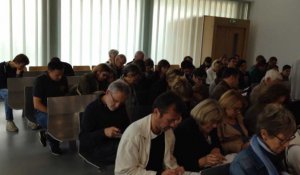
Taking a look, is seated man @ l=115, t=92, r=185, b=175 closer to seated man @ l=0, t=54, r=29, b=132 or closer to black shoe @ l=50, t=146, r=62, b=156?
black shoe @ l=50, t=146, r=62, b=156

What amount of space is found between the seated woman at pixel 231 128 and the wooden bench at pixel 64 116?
5.14 ft

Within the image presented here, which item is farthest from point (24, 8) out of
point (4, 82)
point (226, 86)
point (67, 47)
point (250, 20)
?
point (250, 20)

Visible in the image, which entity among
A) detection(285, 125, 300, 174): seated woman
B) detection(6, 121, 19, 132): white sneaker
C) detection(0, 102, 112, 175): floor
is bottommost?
detection(0, 102, 112, 175): floor

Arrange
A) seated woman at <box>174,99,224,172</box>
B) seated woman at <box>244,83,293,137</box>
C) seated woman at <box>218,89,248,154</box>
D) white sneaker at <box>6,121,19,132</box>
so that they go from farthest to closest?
1. white sneaker at <box>6,121,19,132</box>
2. seated woman at <box>244,83,293,137</box>
3. seated woman at <box>218,89,248,154</box>
4. seated woman at <box>174,99,224,172</box>

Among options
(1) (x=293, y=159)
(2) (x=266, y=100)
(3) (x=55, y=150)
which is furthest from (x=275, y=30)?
(1) (x=293, y=159)

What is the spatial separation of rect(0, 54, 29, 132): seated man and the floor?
0.25 meters

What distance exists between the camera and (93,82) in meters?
4.25

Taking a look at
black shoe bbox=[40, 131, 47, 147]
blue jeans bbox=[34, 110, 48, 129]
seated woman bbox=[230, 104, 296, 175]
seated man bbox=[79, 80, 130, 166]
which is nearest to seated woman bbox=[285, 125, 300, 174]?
seated woman bbox=[230, 104, 296, 175]

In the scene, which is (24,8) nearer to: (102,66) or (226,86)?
(102,66)

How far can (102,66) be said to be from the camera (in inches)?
173

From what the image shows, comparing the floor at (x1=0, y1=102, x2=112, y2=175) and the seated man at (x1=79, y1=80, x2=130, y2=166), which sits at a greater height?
the seated man at (x1=79, y1=80, x2=130, y2=166)

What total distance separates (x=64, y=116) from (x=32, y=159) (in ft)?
2.33

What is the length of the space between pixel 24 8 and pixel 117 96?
16.2ft

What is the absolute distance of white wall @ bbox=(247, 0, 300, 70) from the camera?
9.28 metres
